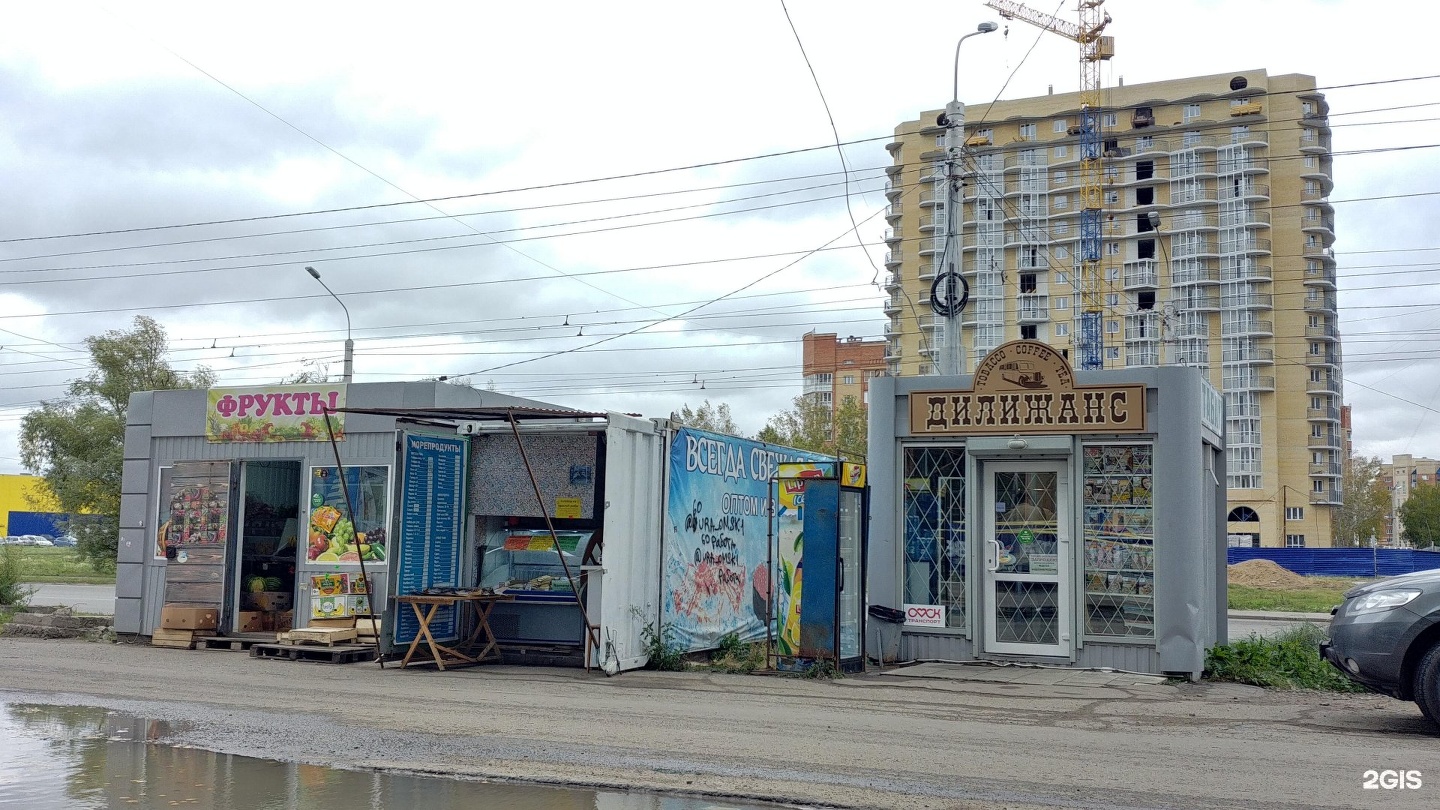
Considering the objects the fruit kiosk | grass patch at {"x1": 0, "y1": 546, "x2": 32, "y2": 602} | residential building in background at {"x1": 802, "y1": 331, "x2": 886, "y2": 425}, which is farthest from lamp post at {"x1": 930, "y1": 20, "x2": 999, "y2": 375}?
residential building in background at {"x1": 802, "y1": 331, "x2": 886, "y2": 425}

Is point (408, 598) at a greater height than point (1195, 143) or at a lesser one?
lesser

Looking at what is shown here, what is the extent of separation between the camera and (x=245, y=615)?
703 inches

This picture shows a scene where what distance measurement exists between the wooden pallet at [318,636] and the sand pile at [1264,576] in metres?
45.8

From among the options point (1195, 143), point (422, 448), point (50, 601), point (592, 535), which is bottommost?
point (50, 601)

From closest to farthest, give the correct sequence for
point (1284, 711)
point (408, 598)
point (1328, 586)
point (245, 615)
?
point (1284, 711) < point (408, 598) < point (245, 615) < point (1328, 586)

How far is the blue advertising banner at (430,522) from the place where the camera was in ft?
48.4

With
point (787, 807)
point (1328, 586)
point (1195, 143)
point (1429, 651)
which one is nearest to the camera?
point (787, 807)

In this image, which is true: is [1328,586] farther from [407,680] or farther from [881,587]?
[407,680]

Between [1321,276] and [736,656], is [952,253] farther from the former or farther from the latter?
[1321,276]

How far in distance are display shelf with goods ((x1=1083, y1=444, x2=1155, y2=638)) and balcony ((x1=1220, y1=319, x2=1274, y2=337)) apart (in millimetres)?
78676

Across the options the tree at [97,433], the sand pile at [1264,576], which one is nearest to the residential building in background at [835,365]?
the sand pile at [1264,576]

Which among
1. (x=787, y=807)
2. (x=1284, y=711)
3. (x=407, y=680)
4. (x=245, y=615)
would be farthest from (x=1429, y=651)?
(x=245, y=615)

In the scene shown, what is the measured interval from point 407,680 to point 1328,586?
4739 cm

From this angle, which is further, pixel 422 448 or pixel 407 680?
pixel 422 448
